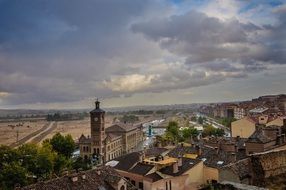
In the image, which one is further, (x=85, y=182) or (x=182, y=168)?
(x=182, y=168)

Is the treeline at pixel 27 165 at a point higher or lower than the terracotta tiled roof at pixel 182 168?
lower

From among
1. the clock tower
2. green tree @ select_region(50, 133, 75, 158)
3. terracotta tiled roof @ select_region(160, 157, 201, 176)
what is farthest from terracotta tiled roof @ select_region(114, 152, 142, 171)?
the clock tower

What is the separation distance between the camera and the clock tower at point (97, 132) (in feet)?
267

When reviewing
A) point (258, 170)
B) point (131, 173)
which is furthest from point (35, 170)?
point (258, 170)

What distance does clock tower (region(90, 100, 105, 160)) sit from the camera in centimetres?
8138

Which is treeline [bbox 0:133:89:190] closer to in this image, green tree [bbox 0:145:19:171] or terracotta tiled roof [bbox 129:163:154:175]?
green tree [bbox 0:145:19:171]

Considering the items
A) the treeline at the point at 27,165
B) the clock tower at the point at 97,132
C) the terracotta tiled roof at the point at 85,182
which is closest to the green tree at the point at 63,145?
the treeline at the point at 27,165

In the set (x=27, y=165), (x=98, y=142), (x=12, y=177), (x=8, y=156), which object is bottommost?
(x=12, y=177)

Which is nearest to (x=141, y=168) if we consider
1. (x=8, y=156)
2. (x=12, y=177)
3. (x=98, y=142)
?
(x=12, y=177)

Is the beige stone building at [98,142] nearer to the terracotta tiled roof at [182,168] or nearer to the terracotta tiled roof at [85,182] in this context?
the terracotta tiled roof at [182,168]

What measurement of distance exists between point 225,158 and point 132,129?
227 feet

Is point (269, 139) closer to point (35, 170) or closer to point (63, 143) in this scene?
point (35, 170)

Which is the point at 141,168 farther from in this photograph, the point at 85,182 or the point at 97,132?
the point at 97,132

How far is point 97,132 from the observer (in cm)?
8188
